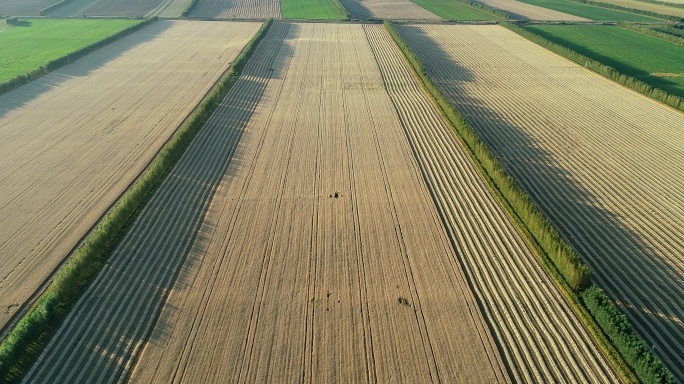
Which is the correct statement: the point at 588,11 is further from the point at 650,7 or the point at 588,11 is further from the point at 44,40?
the point at 44,40

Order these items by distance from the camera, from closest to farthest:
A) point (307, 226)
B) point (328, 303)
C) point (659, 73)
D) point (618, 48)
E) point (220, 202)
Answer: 1. point (328, 303)
2. point (307, 226)
3. point (220, 202)
4. point (659, 73)
5. point (618, 48)

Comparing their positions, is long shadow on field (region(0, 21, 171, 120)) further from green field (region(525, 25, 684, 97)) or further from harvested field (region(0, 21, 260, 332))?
green field (region(525, 25, 684, 97))

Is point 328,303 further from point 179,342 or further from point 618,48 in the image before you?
point 618,48

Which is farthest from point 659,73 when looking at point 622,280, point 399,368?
point 399,368

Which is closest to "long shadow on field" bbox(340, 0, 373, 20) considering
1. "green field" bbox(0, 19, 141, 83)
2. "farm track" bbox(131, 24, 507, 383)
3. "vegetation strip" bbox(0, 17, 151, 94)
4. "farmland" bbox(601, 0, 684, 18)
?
"vegetation strip" bbox(0, 17, 151, 94)

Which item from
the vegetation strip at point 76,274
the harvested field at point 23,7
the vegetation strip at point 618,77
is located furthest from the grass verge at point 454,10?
the harvested field at point 23,7

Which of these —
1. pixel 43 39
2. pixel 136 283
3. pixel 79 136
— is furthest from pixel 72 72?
pixel 136 283

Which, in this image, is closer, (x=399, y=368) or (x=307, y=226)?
(x=399, y=368)

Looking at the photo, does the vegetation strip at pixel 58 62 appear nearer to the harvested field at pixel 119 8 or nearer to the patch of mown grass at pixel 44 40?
the patch of mown grass at pixel 44 40
